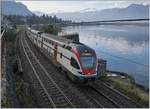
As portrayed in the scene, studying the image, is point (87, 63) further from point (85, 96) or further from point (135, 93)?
point (135, 93)

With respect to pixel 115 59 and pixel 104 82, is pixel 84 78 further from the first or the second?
pixel 115 59

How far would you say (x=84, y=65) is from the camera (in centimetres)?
2283

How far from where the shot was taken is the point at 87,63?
23.0 metres

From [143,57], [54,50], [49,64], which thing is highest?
[54,50]

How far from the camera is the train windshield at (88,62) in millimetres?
22858

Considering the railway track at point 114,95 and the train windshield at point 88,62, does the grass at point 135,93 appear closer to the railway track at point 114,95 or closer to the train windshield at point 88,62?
the railway track at point 114,95

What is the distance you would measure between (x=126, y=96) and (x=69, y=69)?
5.72 m

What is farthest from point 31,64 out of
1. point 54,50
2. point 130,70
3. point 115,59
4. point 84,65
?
point 115,59

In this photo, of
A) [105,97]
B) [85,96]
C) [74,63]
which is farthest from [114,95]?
[74,63]

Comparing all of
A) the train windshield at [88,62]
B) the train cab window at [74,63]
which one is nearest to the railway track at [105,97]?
the train windshield at [88,62]

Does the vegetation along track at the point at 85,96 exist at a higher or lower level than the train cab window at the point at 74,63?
lower

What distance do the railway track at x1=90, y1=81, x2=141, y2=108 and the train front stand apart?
126cm

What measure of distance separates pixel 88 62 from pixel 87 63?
0.45 feet

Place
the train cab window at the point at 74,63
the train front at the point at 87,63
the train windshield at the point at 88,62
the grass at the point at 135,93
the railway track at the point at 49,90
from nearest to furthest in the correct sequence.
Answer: the railway track at the point at 49,90, the grass at the point at 135,93, the train front at the point at 87,63, the train windshield at the point at 88,62, the train cab window at the point at 74,63
